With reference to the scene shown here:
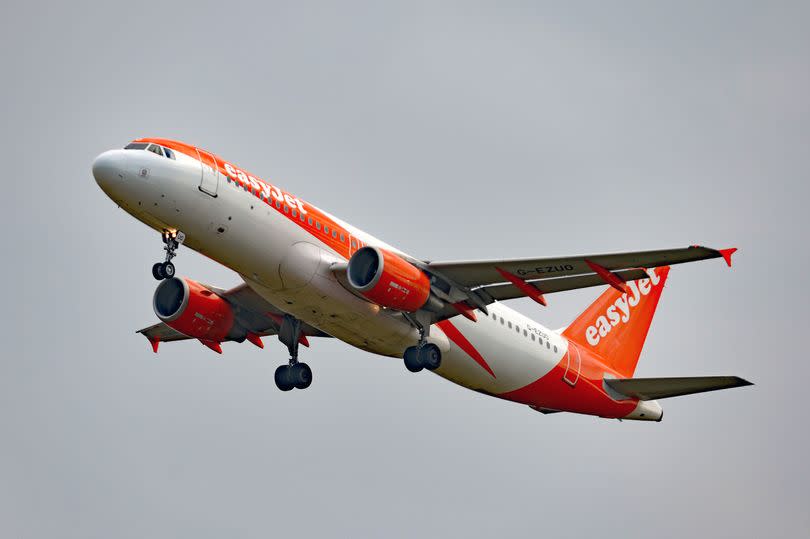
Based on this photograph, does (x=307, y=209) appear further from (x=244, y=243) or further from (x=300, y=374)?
(x=300, y=374)

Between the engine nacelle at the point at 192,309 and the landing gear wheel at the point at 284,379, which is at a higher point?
the engine nacelle at the point at 192,309

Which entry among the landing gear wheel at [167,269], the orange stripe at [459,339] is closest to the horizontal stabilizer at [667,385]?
the orange stripe at [459,339]

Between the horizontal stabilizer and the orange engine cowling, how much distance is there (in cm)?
1013

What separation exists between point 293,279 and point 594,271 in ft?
28.9

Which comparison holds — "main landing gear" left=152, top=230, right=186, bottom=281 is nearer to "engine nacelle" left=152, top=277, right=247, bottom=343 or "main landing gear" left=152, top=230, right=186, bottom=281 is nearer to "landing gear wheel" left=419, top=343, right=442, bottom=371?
"engine nacelle" left=152, top=277, right=247, bottom=343

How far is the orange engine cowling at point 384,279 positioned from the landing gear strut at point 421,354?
6.09 feet

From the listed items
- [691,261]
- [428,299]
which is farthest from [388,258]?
[691,261]

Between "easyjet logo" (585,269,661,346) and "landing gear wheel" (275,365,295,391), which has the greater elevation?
"easyjet logo" (585,269,661,346)

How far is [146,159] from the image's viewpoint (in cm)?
3444

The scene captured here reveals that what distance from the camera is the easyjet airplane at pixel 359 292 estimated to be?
34.8m

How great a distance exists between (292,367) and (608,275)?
38.9ft

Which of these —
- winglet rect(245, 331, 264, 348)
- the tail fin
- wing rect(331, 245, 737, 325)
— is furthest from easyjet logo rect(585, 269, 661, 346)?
winglet rect(245, 331, 264, 348)

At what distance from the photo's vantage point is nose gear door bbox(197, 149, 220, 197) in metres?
35.0

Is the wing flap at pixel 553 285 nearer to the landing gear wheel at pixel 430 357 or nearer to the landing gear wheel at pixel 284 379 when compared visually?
the landing gear wheel at pixel 430 357
